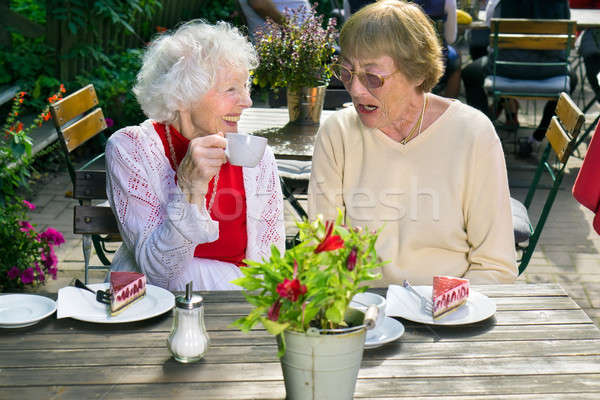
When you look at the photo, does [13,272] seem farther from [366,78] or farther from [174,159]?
[366,78]

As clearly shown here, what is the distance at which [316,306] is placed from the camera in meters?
1.38

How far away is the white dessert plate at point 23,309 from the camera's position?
1857 millimetres

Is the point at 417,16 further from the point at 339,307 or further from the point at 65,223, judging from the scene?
the point at 65,223

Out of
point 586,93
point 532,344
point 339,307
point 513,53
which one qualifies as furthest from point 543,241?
point 586,93

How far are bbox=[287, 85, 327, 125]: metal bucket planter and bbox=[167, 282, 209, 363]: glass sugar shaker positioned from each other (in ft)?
7.19

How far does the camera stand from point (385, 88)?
Answer: 8.10 feet

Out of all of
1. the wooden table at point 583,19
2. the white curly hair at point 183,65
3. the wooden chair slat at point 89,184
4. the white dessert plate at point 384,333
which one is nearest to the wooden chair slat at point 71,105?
the wooden chair slat at point 89,184

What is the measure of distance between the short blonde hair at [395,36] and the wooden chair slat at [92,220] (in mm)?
1016

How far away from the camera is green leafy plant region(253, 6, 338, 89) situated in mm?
3574

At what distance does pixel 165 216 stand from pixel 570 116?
68.3 inches

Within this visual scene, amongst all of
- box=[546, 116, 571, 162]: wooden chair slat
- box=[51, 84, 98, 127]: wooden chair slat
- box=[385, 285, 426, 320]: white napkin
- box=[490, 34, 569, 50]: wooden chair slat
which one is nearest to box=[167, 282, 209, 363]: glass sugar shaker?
box=[385, 285, 426, 320]: white napkin

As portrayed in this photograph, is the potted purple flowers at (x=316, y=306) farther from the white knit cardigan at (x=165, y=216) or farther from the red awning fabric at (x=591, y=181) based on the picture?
the red awning fabric at (x=591, y=181)

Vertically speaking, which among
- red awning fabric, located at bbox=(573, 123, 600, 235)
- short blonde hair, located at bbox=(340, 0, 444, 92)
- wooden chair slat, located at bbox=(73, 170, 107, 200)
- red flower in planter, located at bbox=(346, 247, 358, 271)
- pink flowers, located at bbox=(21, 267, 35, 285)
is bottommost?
pink flowers, located at bbox=(21, 267, 35, 285)

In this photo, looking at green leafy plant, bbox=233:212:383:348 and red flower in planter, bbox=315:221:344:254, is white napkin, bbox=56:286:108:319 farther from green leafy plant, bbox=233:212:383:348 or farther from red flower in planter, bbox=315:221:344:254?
red flower in planter, bbox=315:221:344:254
